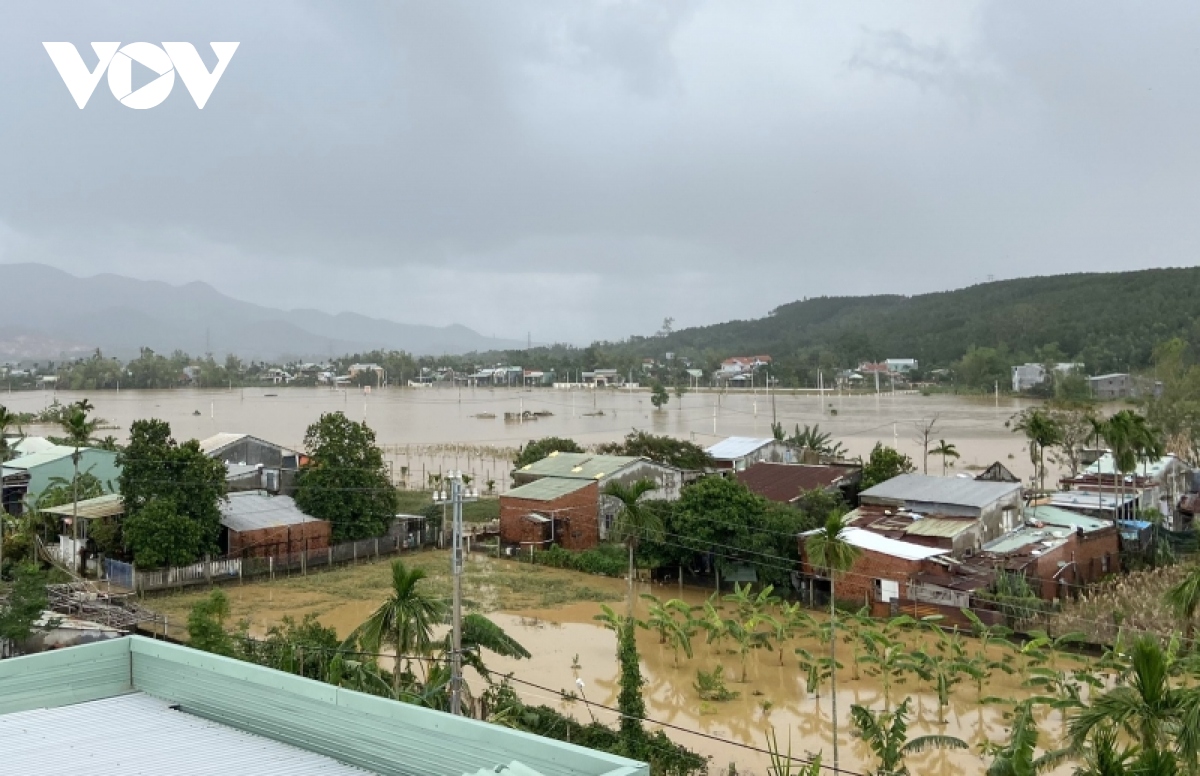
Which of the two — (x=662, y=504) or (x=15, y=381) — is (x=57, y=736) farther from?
(x=15, y=381)

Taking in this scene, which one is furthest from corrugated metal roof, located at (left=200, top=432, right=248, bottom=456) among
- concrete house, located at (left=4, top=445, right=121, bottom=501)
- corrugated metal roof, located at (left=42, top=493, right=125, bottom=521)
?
corrugated metal roof, located at (left=42, top=493, right=125, bottom=521)

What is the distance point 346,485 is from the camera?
23.8 m

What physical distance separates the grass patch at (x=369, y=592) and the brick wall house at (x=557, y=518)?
124 cm

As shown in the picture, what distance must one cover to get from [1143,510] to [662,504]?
43.3 feet

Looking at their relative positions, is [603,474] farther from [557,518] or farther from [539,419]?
[539,419]

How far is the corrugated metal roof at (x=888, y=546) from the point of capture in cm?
1822

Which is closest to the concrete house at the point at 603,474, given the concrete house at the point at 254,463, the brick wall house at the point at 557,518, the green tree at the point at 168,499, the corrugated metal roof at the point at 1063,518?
the brick wall house at the point at 557,518

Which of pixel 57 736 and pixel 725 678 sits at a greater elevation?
pixel 57 736

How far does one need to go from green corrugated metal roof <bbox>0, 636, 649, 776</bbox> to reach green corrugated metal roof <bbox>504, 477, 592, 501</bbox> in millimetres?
17601

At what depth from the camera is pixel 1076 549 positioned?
20266 mm

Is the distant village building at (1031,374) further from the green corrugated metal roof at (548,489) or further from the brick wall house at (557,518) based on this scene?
the brick wall house at (557,518)

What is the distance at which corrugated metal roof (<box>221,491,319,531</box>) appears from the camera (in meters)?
22.1

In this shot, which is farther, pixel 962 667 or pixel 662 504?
pixel 662 504

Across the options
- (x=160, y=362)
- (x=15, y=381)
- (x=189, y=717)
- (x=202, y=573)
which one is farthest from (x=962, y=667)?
(x=15, y=381)
